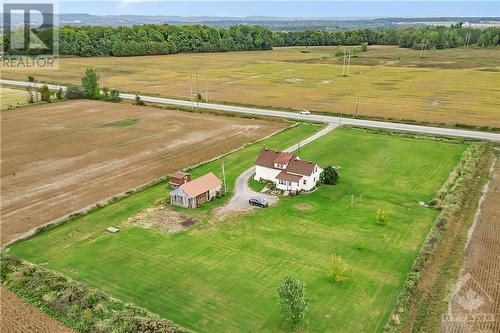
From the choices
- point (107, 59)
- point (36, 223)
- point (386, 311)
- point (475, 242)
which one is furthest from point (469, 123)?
point (107, 59)

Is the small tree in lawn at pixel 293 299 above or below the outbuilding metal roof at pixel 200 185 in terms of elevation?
below

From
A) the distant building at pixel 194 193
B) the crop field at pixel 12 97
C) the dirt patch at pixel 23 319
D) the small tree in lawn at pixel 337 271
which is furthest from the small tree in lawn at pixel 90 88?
the small tree in lawn at pixel 337 271

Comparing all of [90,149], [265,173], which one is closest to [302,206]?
[265,173]

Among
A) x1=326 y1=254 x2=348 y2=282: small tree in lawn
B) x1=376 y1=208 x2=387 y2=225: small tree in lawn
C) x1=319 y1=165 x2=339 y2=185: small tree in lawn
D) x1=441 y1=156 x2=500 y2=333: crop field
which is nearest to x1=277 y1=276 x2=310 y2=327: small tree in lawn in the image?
x1=326 y1=254 x2=348 y2=282: small tree in lawn

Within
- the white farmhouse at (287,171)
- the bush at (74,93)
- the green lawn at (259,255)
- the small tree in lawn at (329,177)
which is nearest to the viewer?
the green lawn at (259,255)

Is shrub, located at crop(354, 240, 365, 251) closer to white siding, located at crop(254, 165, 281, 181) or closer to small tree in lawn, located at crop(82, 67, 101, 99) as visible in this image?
white siding, located at crop(254, 165, 281, 181)

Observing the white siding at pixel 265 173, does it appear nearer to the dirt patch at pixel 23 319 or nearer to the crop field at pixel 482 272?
the crop field at pixel 482 272

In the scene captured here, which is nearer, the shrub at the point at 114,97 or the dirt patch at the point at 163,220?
the dirt patch at the point at 163,220
